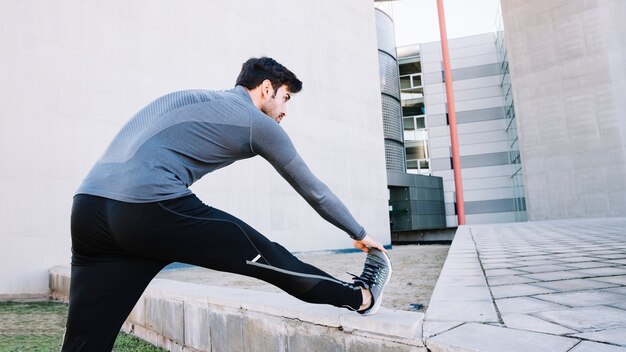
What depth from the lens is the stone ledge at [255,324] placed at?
1.75m

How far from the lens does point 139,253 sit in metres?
1.45

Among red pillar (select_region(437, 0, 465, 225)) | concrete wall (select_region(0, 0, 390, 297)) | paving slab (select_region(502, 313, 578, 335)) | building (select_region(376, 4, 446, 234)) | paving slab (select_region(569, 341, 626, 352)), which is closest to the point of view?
paving slab (select_region(569, 341, 626, 352))

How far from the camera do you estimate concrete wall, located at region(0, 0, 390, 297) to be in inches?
221

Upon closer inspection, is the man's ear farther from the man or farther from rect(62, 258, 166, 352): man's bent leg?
rect(62, 258, 166, 352): man's bent leg

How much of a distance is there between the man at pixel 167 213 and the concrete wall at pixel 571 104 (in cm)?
1686

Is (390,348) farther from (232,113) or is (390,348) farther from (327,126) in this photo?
(327,126)

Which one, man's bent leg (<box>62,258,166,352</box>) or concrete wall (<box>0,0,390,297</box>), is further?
concrete wall (<box>0,0,390,297</box>)

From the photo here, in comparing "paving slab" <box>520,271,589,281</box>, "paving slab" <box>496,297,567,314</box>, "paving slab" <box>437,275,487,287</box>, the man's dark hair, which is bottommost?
"paving slab" <box>520,271,589,281</box>

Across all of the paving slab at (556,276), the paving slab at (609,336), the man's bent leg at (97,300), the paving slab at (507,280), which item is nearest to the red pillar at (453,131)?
the paving slab at (556,276)

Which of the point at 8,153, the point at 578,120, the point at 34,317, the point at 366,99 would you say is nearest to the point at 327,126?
the point at 366,99

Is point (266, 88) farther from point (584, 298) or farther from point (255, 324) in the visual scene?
point (584, 298)

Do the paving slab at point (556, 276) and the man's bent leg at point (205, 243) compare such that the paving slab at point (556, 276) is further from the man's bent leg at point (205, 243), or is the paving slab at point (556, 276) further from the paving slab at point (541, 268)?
the man's bent leg at point (205, 243)

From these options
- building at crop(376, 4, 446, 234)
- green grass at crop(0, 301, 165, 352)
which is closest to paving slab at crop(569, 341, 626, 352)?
green grass at crop(0, 301, 165, 352)

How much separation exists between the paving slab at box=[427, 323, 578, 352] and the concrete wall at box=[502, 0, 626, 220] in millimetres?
16382
